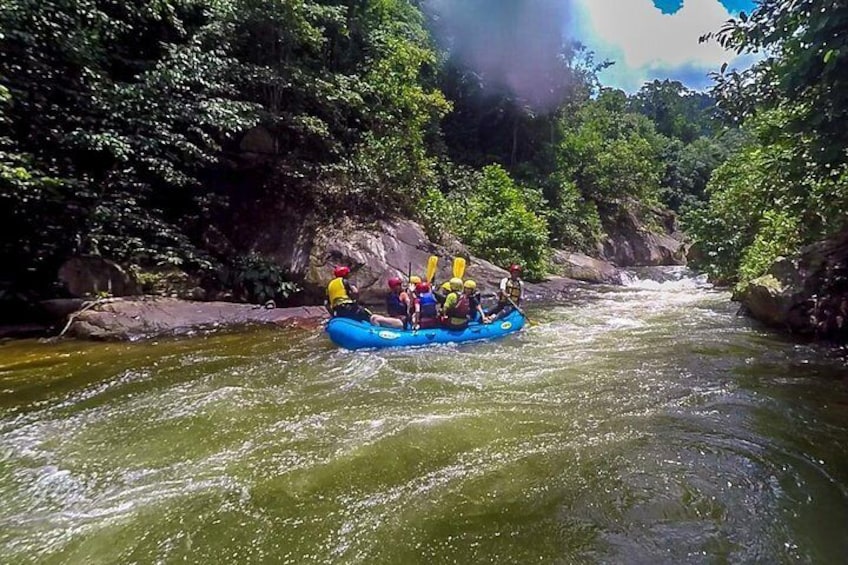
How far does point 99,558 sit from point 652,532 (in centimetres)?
279

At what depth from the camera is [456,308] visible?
793cm

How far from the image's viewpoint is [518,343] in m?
7.79

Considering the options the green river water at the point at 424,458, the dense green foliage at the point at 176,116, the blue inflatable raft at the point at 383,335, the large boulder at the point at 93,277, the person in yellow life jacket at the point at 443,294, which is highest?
the dense green foliage at the point at 176,116

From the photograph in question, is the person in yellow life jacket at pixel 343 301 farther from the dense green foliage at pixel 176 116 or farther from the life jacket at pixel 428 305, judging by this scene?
the dense green foliage at pixel 176 116

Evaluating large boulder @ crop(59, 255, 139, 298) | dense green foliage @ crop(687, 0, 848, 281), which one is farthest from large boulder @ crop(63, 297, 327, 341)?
dense green foliage @ crop(687, 0, 848, 281)

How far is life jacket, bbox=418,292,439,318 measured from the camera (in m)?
7.84

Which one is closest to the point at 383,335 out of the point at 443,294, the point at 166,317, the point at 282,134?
the point at 443,294

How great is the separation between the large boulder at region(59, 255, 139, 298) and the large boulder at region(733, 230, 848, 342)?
1052cm

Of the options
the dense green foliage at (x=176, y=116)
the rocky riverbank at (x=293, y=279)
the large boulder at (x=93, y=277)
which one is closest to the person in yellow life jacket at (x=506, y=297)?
the rocky riverbank at (x=293, y=279)

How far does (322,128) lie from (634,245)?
61.9 ft

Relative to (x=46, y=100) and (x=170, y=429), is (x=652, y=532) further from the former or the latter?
(x=46, y=100)

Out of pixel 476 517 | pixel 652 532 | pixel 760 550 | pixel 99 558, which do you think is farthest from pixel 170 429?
pixel 760 550

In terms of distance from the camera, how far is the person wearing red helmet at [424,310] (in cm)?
767

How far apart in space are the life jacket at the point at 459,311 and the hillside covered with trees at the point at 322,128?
408 cm
